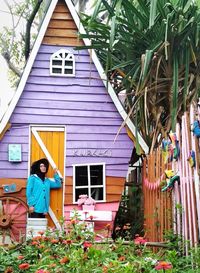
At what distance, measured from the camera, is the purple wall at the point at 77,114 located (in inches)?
303

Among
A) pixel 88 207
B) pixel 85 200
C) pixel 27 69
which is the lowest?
pixel 88 207

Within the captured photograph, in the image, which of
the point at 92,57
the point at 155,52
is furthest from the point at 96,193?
the point at 155,52

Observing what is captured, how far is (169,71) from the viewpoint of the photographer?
7605mm

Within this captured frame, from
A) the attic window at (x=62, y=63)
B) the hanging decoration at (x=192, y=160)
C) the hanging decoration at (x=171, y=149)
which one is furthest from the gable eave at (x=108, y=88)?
the hanging decoration at (x=192, y=160)

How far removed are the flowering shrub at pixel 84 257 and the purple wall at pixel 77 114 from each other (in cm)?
344

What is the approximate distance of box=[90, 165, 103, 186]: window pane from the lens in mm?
7770

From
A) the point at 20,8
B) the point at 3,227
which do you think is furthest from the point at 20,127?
the point at 20,8

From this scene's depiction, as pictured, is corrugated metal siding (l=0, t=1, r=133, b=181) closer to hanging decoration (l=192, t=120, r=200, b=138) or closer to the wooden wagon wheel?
the wooden wagon wheel

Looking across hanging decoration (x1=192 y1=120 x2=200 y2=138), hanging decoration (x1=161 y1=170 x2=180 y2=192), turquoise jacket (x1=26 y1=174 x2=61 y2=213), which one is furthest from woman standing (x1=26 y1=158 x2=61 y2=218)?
hanging decoration (x1=192 y1=120 x2=200 y2=138)

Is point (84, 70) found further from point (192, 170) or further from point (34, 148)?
point (192, 170)

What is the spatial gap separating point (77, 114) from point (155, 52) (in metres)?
1.60

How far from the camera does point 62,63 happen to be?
309 inches

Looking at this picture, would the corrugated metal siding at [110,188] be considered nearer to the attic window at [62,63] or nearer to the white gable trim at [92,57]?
the white gable trim at [92,57]

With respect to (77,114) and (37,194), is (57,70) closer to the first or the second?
(77,114)
